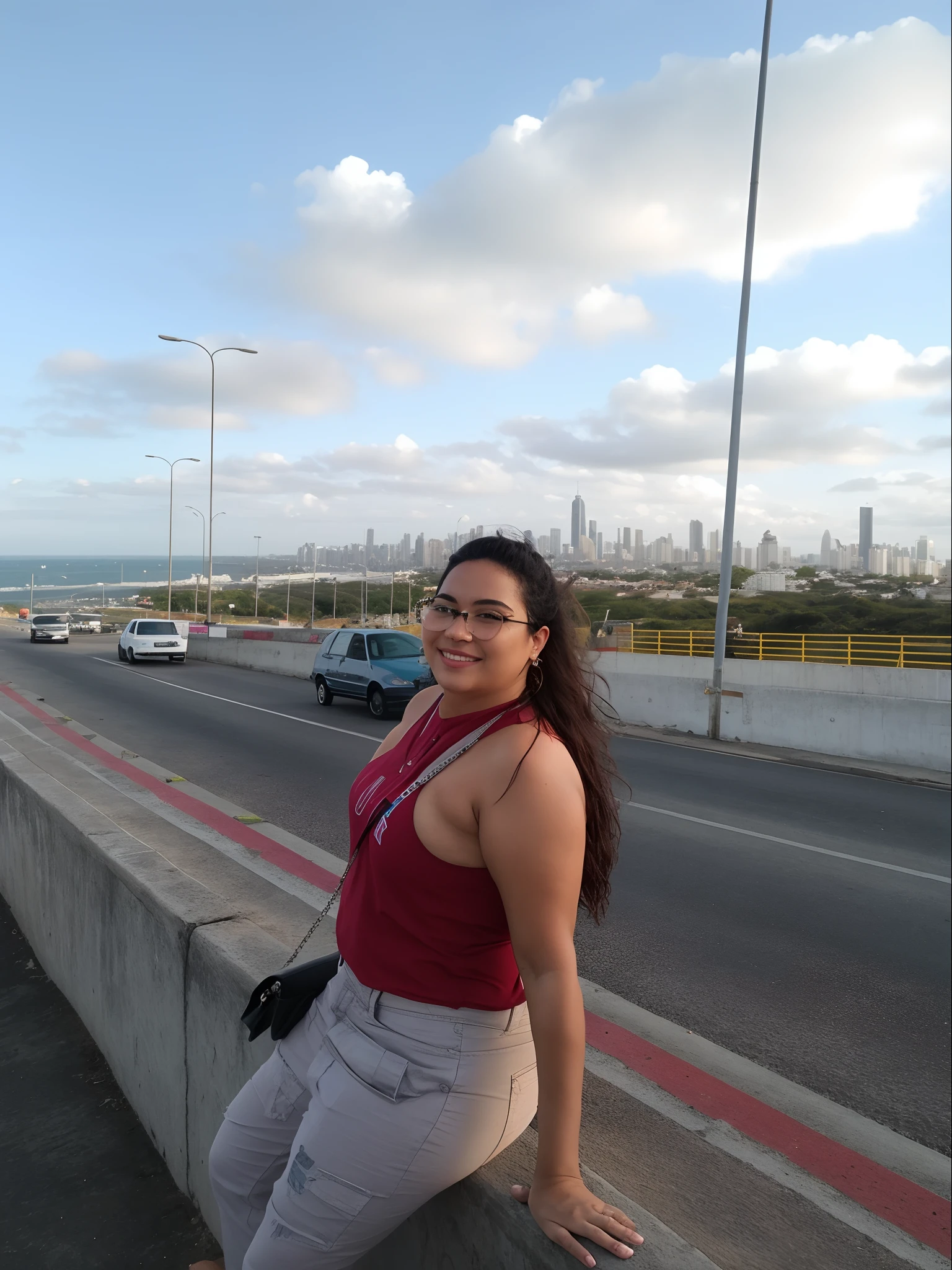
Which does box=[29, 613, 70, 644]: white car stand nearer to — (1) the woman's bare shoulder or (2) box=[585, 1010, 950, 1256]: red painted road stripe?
(2) box=[585, 1010, 950, 1256]: red painted road stripe

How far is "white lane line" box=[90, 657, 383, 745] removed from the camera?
48.6 feet

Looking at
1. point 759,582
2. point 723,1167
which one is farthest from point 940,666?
point 759,582

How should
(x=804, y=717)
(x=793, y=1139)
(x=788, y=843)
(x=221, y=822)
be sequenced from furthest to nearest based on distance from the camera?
(x=804, y=717), (x=788, y=843), (x=221, y=822), (x=793, y=1139)

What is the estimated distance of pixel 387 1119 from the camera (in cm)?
173

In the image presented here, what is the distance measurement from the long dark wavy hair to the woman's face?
0.03m

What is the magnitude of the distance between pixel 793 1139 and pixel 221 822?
5890 millimetres

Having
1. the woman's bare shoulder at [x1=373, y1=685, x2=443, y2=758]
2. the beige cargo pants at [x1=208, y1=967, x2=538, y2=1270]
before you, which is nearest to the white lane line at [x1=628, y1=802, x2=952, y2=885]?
the woman's bare shoulder at [x1=373, y1=685, x2=443, y2=758]

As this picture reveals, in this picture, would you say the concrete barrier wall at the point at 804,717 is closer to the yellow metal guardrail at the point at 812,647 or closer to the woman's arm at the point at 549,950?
the yellow metal guardrail at the point at 812,647

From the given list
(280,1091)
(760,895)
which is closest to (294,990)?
(280,1091)

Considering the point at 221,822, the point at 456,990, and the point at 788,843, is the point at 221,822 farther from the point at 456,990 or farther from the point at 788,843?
the point at 456,990

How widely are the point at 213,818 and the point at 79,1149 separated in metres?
5.33

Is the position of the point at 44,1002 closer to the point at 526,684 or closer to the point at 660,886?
the point at 526,684

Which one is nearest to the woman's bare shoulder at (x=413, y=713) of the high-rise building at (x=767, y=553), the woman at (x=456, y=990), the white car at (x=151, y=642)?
the woman at (x=456, y=990)

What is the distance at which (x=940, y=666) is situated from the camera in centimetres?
2897
